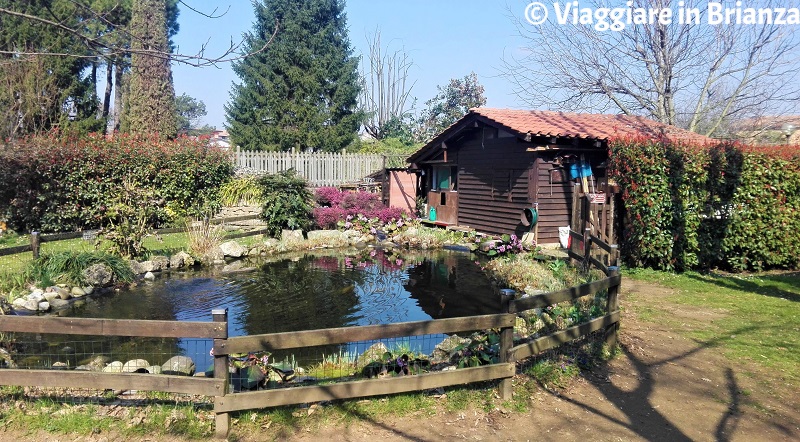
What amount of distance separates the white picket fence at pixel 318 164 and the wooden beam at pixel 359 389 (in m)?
19.8

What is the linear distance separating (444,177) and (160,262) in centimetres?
1041

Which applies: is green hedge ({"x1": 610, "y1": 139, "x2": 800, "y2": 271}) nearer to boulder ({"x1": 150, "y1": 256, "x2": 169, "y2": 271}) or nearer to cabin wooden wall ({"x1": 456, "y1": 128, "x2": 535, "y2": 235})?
cabin wooden wall ({"x1": 456, "y1": 128, "x2": 535, "y2": 235})

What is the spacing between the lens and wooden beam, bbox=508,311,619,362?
4906 mm

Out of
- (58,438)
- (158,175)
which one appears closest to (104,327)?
(58,438)

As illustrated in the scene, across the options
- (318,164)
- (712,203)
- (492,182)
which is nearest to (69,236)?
(492,182)

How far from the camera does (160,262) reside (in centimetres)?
1165

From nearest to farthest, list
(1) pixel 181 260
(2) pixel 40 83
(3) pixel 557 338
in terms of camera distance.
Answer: (3) pixel 557 338 < (1) pixel 181 260 < (2) pixel 40 83

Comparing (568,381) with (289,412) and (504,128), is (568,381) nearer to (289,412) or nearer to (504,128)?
(289,412)

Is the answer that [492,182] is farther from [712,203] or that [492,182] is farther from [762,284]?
[762,284]

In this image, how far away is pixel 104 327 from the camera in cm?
424

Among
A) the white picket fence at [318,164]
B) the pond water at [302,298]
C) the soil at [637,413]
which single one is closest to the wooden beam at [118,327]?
the soil at [637,413]

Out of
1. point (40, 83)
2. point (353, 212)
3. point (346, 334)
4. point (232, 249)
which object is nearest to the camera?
point (346, 334)

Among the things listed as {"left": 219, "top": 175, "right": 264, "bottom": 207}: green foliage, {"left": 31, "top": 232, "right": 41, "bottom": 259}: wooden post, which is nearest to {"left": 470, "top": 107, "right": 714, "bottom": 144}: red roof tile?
{"left": 219, "top": 175, "right": 264, "bottom": 207}: green foliage

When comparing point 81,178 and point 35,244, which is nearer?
point 35,244
